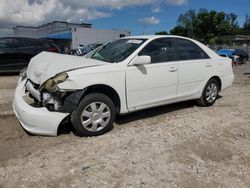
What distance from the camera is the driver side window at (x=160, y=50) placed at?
16.3 feet

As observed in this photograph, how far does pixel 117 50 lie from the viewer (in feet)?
→ 16.7

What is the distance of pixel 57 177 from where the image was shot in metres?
3.14

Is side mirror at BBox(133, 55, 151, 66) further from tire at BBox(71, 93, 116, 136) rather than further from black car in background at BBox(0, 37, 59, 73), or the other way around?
black car in background at BBox(0, 37, 59, 73)

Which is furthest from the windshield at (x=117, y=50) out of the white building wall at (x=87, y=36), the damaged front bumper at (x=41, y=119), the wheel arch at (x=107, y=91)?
the white building wall at (x=87, y=36)

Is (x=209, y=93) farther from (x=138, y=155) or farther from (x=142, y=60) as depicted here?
(x=138, y=155)

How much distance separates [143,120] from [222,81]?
235 cm

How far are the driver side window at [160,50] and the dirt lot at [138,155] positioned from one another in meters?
1.15

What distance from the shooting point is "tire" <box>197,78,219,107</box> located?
5.97 metres

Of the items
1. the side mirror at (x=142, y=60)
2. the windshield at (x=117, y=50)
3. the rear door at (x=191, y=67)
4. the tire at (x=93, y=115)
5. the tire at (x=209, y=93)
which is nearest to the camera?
the tire at (x=93, y=115)

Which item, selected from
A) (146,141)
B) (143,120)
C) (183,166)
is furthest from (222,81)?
(183,166)

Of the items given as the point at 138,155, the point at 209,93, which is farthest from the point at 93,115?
the point at 209,93

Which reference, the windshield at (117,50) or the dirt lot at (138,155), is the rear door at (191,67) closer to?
the dirt lot at (138,155)

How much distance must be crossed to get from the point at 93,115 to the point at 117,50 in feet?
4.88

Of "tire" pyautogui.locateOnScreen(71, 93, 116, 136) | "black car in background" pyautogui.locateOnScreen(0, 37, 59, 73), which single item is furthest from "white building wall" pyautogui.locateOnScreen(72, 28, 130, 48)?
"tire" pyautogui.locateOnScreen(71, 93, 116, 136)
